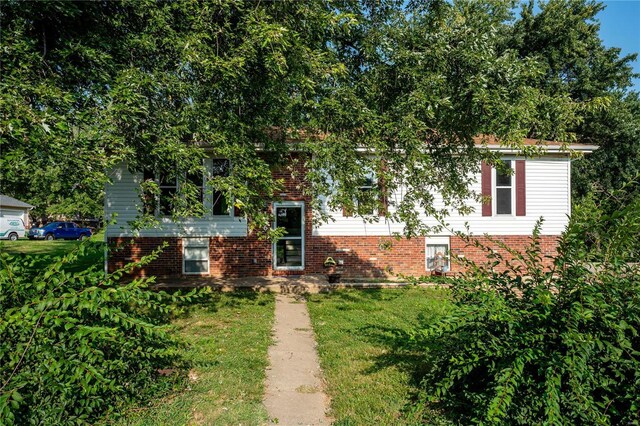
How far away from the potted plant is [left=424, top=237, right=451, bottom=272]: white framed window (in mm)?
2822

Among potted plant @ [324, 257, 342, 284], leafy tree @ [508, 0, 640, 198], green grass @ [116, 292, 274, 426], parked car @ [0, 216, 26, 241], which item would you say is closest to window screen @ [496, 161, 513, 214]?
potted plant @ [324, 257, 342, 284]

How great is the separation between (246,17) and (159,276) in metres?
7.93

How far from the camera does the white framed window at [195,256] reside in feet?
35.2

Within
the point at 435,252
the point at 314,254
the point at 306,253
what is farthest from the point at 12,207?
the point at 435,252

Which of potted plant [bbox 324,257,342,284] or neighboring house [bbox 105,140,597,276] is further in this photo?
neighboring house [bbox 105,140,597,276]

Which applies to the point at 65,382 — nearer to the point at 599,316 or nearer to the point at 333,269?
the point at 599,316

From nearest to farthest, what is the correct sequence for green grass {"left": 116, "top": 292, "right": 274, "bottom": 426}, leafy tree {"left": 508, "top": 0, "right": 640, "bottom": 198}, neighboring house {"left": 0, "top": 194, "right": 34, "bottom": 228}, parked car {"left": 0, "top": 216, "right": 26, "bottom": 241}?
green grass {"left": 116, "top": 292, "right": 274, "bottom": 426} → leafy tree {"left": 508, "top": 0, "right": 640, "bottom": 198} → parked car {"left": 0, "top": 216, "right": 26, "bottom": 241} → neighboring house {"left": 0, "top": 194, "right": 34, "bottom": 228}

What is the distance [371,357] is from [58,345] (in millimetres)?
3478

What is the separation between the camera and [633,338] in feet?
9.18

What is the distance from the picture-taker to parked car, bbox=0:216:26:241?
92.0ft

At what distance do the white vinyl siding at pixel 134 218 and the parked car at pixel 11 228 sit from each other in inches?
943

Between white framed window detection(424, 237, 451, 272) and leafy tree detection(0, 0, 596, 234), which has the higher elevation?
leafy tree detection(0, 0, 596, 234)

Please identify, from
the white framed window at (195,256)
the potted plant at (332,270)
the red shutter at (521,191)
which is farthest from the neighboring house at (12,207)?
the red shutter at (521,191)

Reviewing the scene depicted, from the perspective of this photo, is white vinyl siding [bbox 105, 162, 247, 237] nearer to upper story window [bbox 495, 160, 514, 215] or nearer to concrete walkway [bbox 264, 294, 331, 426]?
concrete walkway [bbox 264, 294, 331, 426]
